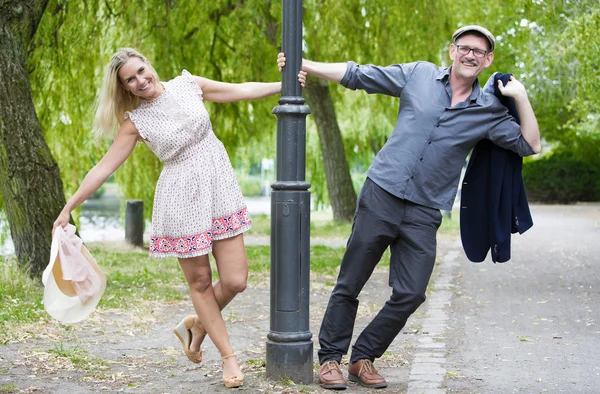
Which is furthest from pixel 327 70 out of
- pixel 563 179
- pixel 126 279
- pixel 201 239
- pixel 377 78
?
pixel 563 179

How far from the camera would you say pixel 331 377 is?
5.21 metres

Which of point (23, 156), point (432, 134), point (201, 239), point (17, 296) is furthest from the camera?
point (23, 156)

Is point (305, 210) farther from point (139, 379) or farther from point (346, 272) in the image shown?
point (139, 379)

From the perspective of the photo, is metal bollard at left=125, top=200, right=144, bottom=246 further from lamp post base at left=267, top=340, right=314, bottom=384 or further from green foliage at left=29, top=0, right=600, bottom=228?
lamp post base at left=267, top=340, right=314, bottom=384

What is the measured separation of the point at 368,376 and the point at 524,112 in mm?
1679

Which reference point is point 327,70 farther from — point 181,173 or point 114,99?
point 114,99

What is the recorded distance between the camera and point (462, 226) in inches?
218

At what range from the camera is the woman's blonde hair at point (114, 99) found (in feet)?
16.5

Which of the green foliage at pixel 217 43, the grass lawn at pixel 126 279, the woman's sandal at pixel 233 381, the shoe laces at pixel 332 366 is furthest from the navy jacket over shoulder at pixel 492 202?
the green foliage at pixel 217 43

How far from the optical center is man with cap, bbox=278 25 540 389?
5098mm

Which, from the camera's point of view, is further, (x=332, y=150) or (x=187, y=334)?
(x=332, y=150)

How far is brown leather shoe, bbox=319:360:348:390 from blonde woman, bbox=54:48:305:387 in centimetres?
46

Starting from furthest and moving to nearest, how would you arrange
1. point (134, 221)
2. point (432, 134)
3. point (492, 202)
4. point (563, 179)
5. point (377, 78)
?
point (563, 179) → point (134, 221) → point (492, 202) → point (377, 78) → point (432, 134)

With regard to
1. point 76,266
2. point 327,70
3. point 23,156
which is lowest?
point 76,266
